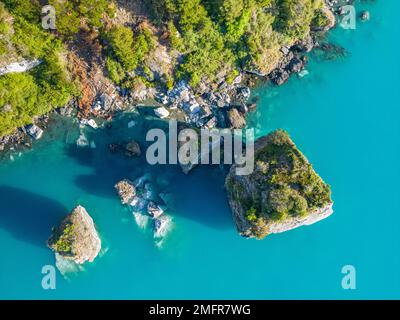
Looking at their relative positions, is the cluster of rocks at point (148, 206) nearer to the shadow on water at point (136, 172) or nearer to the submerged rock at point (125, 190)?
the submerged rock at point (125, 190)

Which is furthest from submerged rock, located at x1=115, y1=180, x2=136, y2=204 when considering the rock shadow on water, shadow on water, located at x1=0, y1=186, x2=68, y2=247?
shadow on water, located at x1=0, y1=186, x2=68, y2=247

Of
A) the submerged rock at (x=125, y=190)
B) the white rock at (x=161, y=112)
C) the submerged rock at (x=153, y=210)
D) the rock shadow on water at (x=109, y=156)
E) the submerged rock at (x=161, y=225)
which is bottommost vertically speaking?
the submerged rock at (x=161, y=225)

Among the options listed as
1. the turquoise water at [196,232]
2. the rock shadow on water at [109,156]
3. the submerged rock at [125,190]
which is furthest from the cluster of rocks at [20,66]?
the submerged rock at [125,190]

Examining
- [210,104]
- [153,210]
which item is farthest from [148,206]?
[210,104]

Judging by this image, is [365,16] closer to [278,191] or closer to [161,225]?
[278,191]

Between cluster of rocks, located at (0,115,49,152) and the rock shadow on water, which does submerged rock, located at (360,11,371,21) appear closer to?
the rock shadow on water

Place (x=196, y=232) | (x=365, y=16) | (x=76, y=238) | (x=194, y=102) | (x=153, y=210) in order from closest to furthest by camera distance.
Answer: (x=76, y=238), (x=153, y=210), (x=194, y=102), (x=196, y=232), (x=365, y=16)

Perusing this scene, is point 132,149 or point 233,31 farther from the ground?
point 233,31
